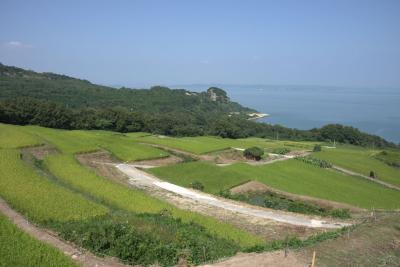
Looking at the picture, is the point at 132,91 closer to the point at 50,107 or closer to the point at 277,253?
the point at 50,107

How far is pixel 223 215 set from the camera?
20984 mm

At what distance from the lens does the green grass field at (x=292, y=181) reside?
28923mm

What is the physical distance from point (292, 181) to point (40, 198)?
19709 millimetres

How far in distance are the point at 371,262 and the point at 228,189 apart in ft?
51.6

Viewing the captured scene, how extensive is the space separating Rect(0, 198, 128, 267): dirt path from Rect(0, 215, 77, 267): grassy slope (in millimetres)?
408

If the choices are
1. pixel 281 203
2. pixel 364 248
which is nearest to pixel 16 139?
pixel 281 203

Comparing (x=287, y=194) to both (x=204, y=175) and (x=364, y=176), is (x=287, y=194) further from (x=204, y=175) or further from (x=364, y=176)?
(x=364, y=176)

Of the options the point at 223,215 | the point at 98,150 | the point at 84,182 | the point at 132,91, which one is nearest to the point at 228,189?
the point at 223,215

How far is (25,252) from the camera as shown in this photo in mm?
12047

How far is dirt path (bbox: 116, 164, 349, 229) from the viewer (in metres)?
20.7

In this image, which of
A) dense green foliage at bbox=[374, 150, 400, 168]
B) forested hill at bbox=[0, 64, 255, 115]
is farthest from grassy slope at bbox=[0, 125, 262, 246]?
forested hill at bbox=[0, 64, 255, 115]

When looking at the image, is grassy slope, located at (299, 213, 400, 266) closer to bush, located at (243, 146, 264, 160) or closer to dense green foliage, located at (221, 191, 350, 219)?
dense green foliage, located at (221, 191, 350, 219)

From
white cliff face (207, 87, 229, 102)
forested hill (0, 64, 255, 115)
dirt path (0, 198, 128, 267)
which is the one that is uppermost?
white cliff face (207, 87, 229, 102)

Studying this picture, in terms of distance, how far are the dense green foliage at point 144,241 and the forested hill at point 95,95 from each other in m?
76.0
